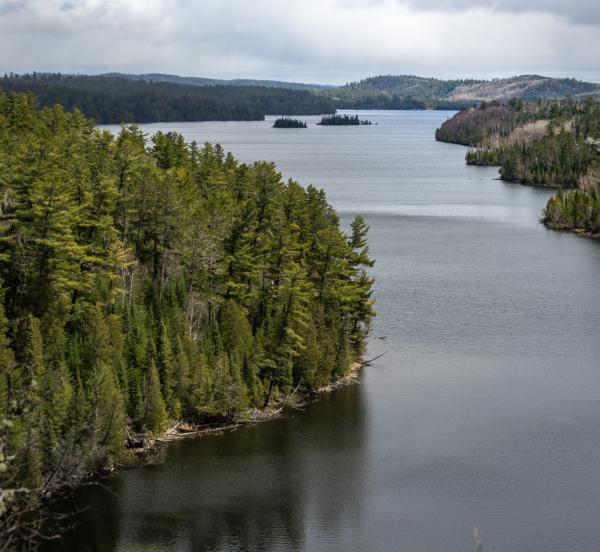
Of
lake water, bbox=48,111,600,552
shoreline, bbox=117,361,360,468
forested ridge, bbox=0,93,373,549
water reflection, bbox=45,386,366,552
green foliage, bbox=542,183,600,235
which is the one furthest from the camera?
green foliage, bbox=542,183,600,235

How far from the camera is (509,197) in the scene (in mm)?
147875

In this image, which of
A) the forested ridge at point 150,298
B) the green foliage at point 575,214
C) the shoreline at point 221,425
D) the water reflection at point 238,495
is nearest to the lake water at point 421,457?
the water reflection at point 238,495

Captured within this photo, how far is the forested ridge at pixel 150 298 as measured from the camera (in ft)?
137

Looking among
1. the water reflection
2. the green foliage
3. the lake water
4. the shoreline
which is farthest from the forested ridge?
the green foliage

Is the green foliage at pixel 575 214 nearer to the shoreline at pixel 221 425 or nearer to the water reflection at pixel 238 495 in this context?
the shoreline at pixel 221 425

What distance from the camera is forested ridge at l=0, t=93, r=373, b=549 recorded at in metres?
41.7

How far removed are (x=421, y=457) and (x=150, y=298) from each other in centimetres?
1770

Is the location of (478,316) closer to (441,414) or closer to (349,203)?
(441,414)

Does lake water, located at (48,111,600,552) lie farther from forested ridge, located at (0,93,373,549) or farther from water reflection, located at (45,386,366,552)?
forested ridge, located at (0,93,373,549)

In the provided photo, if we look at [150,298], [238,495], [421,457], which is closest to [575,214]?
[150,298]

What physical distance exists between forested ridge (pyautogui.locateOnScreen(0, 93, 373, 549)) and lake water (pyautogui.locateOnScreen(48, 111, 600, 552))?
2543 millimetres

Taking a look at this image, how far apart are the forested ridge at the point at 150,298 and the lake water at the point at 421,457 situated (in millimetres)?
2543

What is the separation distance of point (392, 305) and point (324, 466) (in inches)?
1180

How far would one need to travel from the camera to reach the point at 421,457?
42.8 m
